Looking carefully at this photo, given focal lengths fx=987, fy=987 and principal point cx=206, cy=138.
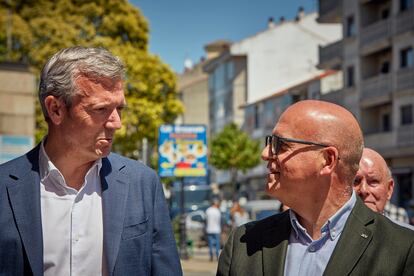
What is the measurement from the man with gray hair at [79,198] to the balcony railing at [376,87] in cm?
4698

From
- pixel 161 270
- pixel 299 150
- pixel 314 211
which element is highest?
pixel 299 150

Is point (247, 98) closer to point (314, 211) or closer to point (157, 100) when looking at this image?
point (157, 100)

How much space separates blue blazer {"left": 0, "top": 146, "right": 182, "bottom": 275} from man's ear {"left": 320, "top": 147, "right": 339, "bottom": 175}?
3.10 feet

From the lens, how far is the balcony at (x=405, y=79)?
157ft

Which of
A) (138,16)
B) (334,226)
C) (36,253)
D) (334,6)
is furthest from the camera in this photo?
(334,6)

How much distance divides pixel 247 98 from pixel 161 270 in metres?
84.2

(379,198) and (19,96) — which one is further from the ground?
(19,96)

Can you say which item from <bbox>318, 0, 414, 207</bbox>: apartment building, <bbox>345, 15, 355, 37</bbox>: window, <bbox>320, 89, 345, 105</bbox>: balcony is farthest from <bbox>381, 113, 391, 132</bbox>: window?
<bbox>345, 15, 355, 37</bbox>: window

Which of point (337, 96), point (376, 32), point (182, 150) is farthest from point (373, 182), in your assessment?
point (337, 96)

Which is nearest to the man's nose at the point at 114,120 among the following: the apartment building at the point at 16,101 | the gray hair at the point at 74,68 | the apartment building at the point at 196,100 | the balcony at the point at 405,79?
the gray hair at the point at 74,68

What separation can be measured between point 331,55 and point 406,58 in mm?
10021

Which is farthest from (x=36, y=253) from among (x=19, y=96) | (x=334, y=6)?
(x=334, y=6)

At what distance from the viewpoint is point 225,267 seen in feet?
12.9

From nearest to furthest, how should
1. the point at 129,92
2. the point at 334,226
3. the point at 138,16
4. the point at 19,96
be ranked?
the point at 334,226 < the point at 19,96 < the point at 129,92 < the point at 138,16
